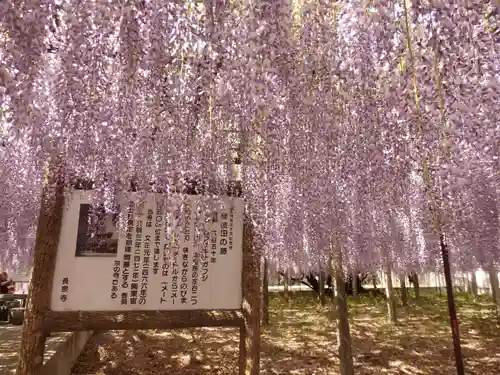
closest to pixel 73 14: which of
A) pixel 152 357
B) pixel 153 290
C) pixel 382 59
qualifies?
pixel 382 59

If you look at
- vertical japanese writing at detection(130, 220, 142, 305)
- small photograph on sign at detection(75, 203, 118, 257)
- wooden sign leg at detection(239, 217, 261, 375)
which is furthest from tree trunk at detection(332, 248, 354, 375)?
small photograph on sign at detection(75, 203, 118, 257)

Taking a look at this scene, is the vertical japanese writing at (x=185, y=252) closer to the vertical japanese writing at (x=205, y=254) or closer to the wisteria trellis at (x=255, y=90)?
the vertical japanese writing at (x=205, y=254)

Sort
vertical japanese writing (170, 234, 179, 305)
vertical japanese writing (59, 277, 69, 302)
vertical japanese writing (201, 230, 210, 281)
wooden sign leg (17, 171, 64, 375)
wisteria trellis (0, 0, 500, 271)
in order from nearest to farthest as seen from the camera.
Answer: wisteria trellis (0, 0, 500, 271)
wooden sign leg (17, 171, 64, 375)
vertical japanese writing (59, 277, 69, 302)
vertical japanese writing (170, 234, 179, 305)
vertical japanese writing (201, 230, 210, 281)

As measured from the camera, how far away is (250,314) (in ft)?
13.8

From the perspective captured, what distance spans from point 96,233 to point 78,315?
0.84 metres

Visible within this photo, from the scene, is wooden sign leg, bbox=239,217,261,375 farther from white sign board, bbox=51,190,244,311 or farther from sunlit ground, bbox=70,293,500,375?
sunlit ground, bbox=70,293,500,375

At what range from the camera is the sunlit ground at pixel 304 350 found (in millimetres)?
6277

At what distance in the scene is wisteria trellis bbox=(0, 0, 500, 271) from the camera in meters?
2.18

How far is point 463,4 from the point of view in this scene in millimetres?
1823

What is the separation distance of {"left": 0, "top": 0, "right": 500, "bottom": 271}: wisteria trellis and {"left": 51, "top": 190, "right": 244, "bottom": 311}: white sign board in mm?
331

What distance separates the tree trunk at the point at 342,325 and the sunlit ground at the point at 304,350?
22.4 inches

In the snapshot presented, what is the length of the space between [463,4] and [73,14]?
6.71ft

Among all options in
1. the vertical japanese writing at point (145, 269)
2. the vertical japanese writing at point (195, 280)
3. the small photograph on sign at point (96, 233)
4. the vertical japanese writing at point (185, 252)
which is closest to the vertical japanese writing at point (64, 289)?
the small photograph on sign at point (96, 233)

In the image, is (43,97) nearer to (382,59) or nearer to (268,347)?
(382,59)
